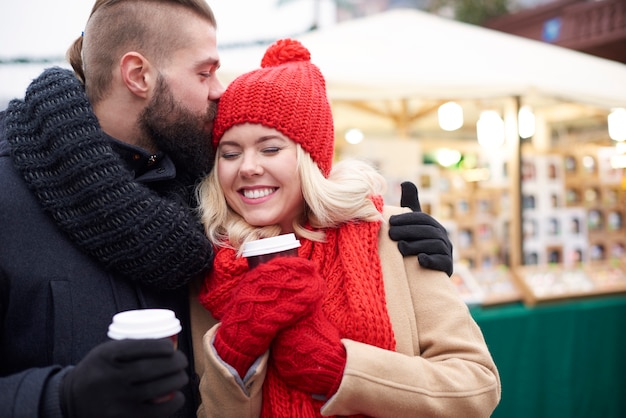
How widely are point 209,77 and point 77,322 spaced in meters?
0.95

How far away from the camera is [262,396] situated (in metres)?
1.67

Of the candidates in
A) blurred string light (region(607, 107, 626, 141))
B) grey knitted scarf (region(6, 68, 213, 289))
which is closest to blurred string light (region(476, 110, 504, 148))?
blurred string light (region(607, 107, 626, 141))

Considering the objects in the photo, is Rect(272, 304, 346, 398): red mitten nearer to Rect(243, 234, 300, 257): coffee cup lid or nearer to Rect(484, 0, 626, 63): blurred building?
Rect(243, 234, 300, 257): coffee cup lid

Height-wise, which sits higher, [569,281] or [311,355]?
[311,355]

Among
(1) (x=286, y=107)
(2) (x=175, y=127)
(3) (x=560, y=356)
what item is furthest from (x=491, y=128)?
(2) (x=175, y=127)

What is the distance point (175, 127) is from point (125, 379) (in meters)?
0.90

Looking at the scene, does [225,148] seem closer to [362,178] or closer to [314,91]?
[314,91]

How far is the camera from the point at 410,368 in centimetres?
155

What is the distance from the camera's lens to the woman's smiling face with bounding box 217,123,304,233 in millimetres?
1808

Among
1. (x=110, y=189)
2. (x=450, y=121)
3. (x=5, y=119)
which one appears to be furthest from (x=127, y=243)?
(x=450, y=121)

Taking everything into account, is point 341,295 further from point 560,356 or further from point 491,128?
point 491,128

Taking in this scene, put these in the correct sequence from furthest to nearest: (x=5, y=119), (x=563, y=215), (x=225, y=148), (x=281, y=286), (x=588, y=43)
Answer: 1. (x=588, y=43)
2. (x=563, y=215)
3. (x=225, y=148)
4. (x=5, y=119)
5. (x=281, y=286)

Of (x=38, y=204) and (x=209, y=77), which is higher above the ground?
(x=209, y=77)

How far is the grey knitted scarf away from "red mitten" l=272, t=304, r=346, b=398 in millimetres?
422
